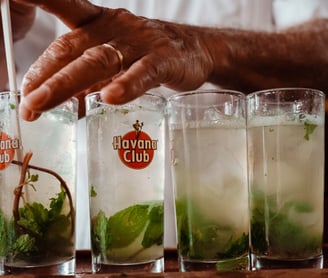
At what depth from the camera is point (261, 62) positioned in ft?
4.42

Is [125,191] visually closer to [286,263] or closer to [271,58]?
[286,263]

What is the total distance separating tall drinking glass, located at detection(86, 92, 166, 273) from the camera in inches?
34.0

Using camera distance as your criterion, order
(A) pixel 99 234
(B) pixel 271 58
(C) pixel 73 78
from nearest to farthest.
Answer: (C) pixel 73 78, (A) pixel 99 234, (B) pixel 271 58

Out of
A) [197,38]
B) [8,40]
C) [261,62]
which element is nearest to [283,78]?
[261,62]

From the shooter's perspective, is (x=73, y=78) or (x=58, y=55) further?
(x=58, y=55)

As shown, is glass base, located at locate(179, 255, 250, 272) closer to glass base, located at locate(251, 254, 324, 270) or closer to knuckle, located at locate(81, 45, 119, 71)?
glass base, located at locate(251, 254, 324, 270)

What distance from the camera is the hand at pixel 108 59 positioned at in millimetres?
767

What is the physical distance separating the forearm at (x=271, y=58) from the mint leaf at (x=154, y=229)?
38cm

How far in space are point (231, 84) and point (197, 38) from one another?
25cm

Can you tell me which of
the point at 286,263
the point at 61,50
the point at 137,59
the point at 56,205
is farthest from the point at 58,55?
the point at 286,263

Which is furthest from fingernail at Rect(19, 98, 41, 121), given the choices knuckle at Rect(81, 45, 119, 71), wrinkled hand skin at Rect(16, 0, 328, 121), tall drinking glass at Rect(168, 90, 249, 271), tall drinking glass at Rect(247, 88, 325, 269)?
tall drinking glass at Rect(247, 88, 325, 269)

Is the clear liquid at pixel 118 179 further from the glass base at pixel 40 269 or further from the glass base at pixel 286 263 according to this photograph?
the glass base at pixel 286 263

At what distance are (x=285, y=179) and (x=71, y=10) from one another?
1.33 ft

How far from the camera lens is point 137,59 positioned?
0.91 metres
